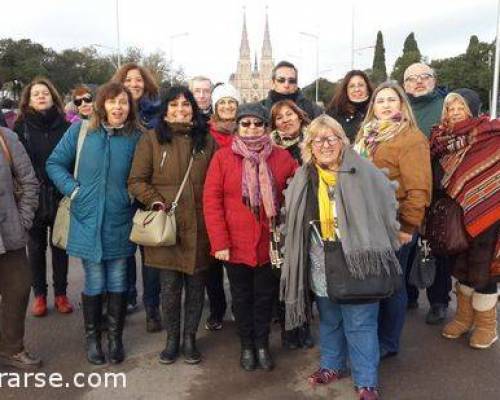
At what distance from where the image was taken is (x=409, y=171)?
3.52 metres

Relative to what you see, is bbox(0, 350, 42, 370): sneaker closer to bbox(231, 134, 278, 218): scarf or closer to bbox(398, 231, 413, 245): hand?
bbox(231, 134, 278, 218): scarf

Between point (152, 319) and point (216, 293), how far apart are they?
600 mm

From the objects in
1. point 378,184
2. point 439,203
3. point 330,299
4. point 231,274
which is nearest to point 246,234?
point 231,274

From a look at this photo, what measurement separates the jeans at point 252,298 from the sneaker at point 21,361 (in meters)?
1.53

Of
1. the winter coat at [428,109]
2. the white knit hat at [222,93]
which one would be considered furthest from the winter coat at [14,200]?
the winter coat at [428,109]

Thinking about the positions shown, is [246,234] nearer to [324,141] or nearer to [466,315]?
[324,141]

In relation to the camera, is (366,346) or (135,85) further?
(135,85)

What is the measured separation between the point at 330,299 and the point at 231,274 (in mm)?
797

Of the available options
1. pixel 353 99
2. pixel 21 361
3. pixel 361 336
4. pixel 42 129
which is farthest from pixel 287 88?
pixel 21 361

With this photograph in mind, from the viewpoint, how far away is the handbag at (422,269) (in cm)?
399

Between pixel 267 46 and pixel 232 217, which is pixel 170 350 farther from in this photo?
pixel 267 46

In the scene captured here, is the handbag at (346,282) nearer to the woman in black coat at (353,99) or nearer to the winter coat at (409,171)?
the winter coat at (409,171)

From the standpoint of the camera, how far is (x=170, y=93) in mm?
3760

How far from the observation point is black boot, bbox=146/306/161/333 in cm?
451
